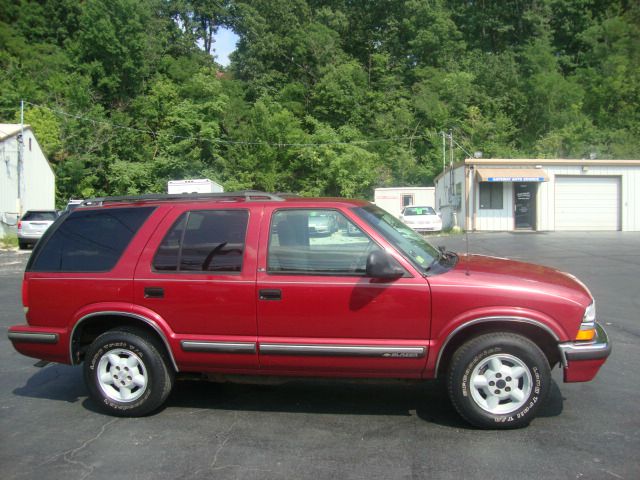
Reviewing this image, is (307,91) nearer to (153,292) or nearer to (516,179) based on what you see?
(516,179)

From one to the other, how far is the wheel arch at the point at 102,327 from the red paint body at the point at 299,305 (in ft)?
0.08

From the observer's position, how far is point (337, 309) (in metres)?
4.34

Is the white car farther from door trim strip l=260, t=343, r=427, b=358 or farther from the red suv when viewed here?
door trim strip l=260, t=343, r=427, b=358

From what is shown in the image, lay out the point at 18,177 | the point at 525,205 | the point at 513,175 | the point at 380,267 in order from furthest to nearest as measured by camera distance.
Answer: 1. the point at 18,177
2. the point at 525,205
3. the point at 513,175
4. the point at 380,267

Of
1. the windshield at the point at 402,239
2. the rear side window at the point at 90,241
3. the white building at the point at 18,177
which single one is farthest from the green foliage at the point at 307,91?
the rear side window at the point at 90,241

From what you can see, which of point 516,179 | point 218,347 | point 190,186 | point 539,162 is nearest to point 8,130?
point 190,186

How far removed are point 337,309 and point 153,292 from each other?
1.53 m

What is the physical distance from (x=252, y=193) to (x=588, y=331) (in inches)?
115

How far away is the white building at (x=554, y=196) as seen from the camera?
1112 inches

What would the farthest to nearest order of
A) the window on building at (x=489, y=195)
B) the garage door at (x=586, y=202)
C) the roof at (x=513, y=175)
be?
the window on building at (x=489, y=195), the garage door at (x=586, y=202), the roof at (x=513, y=175)

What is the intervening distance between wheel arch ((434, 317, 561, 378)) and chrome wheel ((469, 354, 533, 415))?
22 cm

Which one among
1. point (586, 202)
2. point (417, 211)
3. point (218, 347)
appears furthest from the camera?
point (586, 202)

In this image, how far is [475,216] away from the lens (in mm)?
28734

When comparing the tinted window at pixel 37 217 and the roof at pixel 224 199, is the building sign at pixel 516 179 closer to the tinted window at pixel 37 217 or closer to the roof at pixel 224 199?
the tinted window at pixel 37 217
